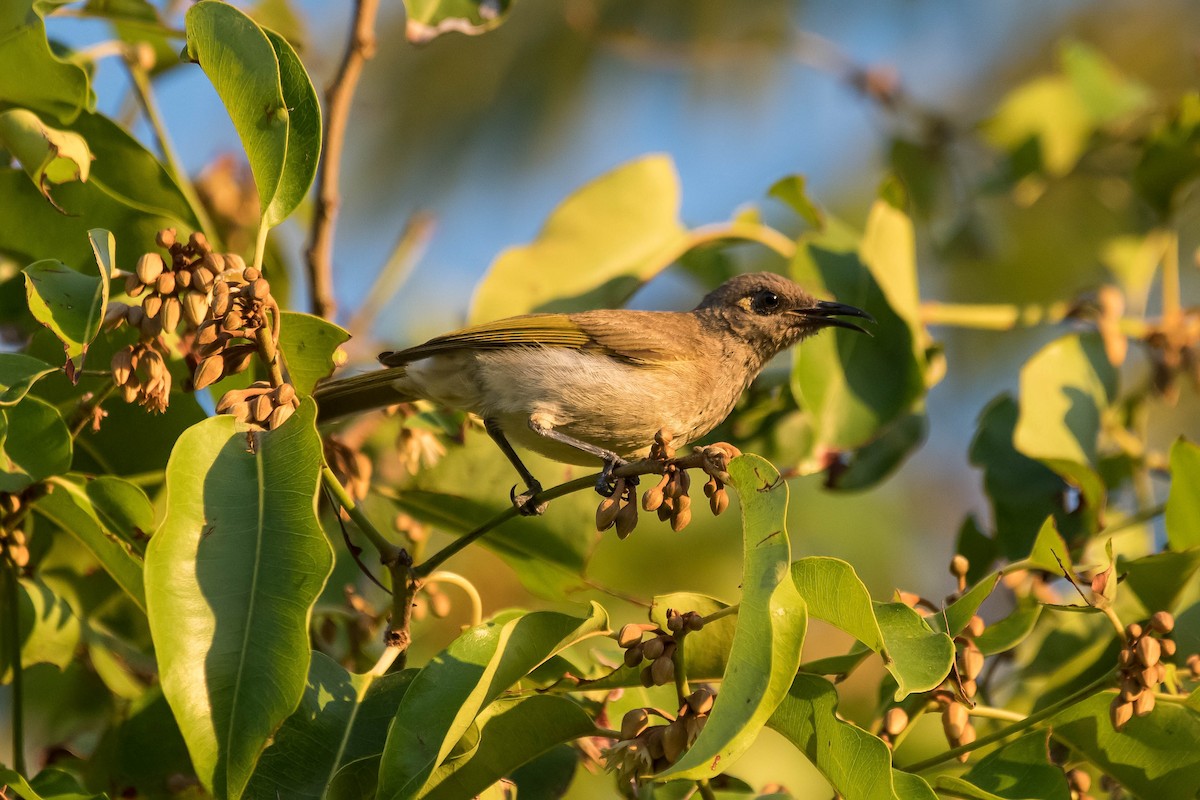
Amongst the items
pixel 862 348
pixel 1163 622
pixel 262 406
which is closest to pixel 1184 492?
pixel 1163 622

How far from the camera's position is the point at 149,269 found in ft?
7.77

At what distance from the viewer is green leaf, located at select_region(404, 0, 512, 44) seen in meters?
3.30

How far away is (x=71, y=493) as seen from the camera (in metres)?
2.67

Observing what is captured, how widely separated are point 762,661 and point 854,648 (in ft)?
2.34

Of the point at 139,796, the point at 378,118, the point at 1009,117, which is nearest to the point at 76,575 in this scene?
the point at 139,796

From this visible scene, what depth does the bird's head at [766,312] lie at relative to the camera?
4.39 m

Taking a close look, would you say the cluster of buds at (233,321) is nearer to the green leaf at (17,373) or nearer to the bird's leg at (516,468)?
the green leaf at (17,373)

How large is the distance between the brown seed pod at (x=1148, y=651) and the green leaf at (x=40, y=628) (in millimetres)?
2508

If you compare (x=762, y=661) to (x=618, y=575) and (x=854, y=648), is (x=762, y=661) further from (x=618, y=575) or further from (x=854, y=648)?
(x=618, y=575)

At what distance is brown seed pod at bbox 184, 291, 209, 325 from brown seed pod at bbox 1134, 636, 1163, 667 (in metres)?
2.04

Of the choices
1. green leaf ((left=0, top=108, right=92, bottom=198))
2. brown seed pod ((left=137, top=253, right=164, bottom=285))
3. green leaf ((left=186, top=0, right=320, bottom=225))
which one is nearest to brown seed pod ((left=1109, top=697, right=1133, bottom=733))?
green leaf ((left=186, top=0, right=320, bottom=225))

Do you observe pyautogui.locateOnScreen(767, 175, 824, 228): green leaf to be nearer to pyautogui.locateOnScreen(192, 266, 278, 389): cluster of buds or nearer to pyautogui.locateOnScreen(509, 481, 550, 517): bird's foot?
pyautogui.locateOnScreen(509, 481, 550, 517): bird's foot

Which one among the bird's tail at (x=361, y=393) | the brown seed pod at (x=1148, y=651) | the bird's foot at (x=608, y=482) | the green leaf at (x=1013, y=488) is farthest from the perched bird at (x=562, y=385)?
the brown seed pod at (x=1148, y=651)

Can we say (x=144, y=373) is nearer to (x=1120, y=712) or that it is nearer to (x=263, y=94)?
(x=263, y=94)
